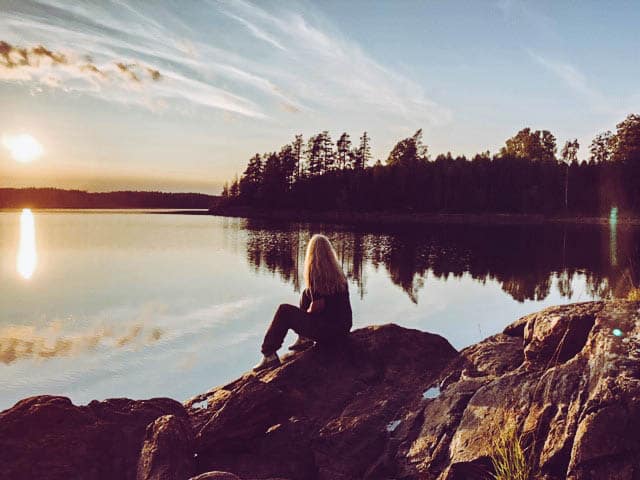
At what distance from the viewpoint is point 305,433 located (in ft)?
17.2

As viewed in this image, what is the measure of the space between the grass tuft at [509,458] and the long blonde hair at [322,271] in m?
3.38

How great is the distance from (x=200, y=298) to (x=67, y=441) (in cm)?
1253

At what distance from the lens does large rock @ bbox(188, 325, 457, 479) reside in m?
4.77

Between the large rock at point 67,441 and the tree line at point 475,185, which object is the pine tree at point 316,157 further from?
the large rock at point 67,441

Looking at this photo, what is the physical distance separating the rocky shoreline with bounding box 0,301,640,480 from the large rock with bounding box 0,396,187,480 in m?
0.01

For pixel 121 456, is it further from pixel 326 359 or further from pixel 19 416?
pixel 326 359

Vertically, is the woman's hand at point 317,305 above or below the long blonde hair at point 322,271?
below

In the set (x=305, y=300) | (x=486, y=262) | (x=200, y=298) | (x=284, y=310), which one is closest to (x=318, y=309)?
(x=305, y=300)

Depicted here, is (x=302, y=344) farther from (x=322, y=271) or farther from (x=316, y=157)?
(x=316, y=157)

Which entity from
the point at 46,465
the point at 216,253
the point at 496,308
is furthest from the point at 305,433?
the point at 216,253

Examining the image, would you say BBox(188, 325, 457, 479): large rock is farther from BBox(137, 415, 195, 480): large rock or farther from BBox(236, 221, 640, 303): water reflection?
BBox(236, 221, 640, 303): water reflection

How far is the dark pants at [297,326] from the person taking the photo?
6.90 m

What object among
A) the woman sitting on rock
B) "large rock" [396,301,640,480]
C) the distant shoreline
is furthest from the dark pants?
the distant shoreline

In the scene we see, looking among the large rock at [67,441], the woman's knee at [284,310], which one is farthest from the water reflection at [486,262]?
the large rock at [67,441]
